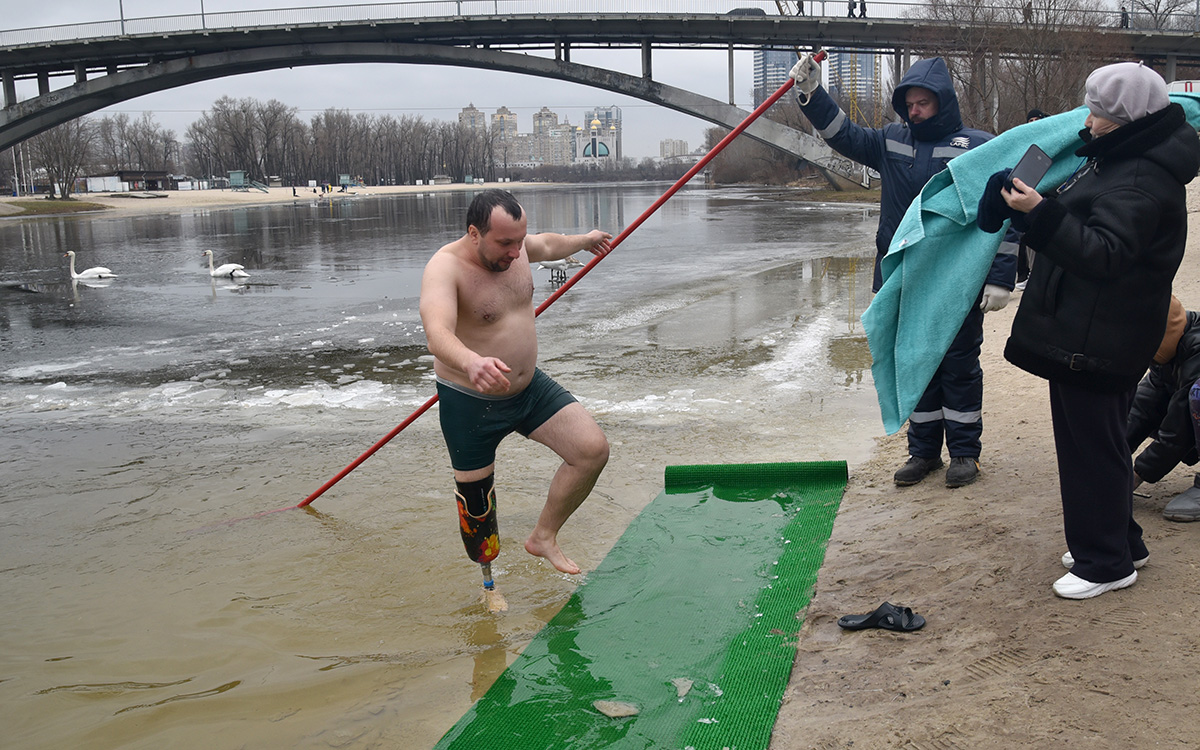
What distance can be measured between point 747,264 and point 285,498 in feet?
44.8

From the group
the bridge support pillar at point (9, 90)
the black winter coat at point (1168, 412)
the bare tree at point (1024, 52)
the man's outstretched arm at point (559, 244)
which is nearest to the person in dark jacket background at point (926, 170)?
the black winter coat at point (1168, 412)

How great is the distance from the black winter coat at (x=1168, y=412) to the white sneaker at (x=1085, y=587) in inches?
25.6

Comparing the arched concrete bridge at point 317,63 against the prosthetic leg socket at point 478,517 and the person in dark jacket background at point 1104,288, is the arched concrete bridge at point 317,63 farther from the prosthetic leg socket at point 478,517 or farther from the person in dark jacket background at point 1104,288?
the person in dark jacket background at point 1104,288

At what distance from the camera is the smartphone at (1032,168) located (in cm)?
307

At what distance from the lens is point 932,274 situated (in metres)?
3.90

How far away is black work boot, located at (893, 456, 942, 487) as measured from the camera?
4.86m

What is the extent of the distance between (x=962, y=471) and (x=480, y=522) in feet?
7.95

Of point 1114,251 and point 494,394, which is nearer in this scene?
point 1114,251

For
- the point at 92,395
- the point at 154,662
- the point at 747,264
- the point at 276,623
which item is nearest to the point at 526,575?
the point at 276,623

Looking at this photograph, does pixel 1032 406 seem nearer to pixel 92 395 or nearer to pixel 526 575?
pixel 526 575

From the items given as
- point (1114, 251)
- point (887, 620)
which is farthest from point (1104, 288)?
point (887, 620)

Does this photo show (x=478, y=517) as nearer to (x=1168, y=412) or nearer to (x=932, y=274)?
(x=932, y=274)

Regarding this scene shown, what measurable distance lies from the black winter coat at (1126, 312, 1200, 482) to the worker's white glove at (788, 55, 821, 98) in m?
2.09

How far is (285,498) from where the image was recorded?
5594 mm
